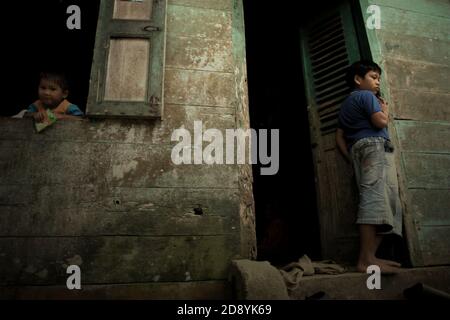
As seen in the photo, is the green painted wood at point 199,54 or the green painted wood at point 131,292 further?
the green painted wood at point 199,54

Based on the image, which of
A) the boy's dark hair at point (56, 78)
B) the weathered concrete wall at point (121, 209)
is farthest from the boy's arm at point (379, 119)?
the boy's dark hair at point (56, 78)

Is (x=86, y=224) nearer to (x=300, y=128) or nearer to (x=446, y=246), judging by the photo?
(x=446, y=246)

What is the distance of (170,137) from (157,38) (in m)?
0.99

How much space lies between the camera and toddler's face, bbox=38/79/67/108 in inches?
105

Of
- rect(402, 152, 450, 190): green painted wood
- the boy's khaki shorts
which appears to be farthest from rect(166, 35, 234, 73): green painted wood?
rect(402, 152, 450, 190): green painted wood

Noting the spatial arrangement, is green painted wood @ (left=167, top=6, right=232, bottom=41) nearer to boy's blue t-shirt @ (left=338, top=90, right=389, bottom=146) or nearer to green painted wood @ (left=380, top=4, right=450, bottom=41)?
boy's blue t-shirt @ (left=338, top=90, right=389, bottom=146)

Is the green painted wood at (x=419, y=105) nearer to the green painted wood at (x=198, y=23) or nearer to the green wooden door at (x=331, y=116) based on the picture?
the green wooden door at (x=331, y=116)

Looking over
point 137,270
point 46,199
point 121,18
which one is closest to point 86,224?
point 46,199

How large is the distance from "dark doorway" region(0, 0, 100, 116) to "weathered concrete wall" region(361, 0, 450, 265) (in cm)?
414

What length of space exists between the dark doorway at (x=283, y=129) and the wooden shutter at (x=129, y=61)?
2358mm

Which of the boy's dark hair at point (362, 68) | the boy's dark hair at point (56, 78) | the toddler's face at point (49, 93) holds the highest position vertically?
the boy's dark hair at point (362, 68)

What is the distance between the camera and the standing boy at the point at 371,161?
257 centimetres

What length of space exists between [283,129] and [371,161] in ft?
8.67

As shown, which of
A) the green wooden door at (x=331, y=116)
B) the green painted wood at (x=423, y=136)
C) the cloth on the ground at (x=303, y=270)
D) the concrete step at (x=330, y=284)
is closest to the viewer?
the concrete step at (x=330, y=284)
